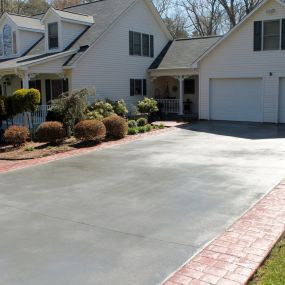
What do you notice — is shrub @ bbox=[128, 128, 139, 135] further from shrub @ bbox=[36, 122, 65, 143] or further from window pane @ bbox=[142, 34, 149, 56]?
window pane @ bbox=[142, 34, 149, 56]

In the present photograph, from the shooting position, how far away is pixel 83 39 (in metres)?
22.2

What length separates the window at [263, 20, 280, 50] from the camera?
20141mm

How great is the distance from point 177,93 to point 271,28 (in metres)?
8.06

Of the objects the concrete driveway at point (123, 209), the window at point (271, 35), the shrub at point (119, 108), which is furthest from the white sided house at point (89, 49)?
the concrete driveway at point (123, 209)

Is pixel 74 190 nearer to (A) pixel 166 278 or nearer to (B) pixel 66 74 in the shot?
(A) pixel 166 278

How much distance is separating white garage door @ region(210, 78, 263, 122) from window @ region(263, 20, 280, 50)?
1.73 meters

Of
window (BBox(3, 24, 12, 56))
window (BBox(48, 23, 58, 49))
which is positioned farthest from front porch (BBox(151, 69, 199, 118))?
window (BBox(3, 24, 12, 56))

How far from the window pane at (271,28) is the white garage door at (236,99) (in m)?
2.31

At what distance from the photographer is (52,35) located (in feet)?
73.7

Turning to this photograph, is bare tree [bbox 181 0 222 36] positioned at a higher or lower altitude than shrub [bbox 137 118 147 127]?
higher

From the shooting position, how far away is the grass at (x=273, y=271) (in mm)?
4324

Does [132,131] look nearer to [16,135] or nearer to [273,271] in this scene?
[16,135]

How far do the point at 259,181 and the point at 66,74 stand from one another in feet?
46.1

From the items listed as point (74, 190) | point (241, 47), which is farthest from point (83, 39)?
point (74, 190)
